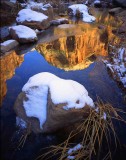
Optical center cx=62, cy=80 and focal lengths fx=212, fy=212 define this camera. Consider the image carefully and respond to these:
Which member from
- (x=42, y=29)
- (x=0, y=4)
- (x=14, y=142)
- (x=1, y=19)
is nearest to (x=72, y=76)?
(x=14, y=142)

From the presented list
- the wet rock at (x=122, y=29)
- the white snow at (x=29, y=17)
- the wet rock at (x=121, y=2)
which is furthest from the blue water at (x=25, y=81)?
the wet rock at (x=121, y=2)

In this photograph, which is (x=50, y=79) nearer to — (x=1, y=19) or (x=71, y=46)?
(x=71, y=46)

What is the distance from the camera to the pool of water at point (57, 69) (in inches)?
121

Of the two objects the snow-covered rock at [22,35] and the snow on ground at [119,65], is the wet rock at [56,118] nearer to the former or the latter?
the snow on ground at [119,65]

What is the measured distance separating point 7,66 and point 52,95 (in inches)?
96.5

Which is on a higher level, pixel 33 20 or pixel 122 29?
pixel 33 20

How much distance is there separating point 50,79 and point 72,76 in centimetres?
139

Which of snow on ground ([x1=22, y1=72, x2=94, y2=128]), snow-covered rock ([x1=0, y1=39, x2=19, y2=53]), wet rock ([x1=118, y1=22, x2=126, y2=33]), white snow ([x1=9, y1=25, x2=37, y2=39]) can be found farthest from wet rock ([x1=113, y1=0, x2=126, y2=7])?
snow on ground ([x1=22, y1=72, x2=94, y2=128])

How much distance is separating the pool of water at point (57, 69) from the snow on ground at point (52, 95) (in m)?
0.37

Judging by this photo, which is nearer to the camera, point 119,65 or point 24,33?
point 119,65

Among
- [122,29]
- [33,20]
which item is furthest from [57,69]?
[122,29]

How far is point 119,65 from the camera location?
5.07m

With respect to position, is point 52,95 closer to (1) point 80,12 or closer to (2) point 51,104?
(2) point 51,104

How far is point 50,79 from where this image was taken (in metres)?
3.51
